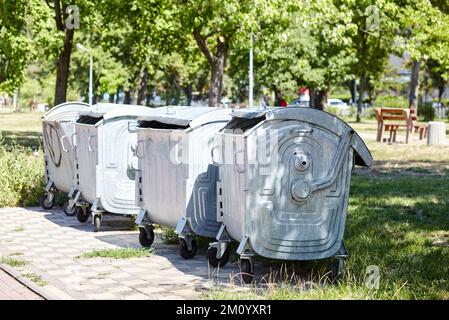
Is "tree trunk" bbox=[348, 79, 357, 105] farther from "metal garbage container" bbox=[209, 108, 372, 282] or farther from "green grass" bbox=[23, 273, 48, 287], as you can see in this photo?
"green grass" bbox=[23, 273, 48, 287]

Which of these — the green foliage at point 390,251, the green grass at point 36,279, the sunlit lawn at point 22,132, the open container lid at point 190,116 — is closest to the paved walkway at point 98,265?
the green grass at point 36,279

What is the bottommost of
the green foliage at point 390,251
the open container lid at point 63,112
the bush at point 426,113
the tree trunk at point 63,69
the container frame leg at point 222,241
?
the green foliage at point 390,251

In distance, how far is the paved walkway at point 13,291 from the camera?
23.0 ft

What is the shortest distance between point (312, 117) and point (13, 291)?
2771 mm

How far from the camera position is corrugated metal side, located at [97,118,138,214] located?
10.9 m

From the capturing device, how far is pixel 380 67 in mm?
55344

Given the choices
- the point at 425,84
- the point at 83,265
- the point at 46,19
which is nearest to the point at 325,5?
the point at 46,19

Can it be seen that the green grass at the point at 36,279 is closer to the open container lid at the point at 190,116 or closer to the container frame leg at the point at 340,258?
the open container lid at the point at 190,116

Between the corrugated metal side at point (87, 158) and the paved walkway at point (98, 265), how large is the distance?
46 centimetres

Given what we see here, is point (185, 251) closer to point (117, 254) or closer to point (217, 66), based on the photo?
point (117, 254)

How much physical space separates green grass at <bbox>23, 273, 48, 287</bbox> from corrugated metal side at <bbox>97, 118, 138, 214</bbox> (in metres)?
3.01

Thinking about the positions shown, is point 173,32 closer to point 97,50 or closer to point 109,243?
point 109,243

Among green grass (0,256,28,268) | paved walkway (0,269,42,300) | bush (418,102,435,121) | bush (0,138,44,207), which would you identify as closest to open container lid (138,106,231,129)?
green grass (0,256,28,268)
